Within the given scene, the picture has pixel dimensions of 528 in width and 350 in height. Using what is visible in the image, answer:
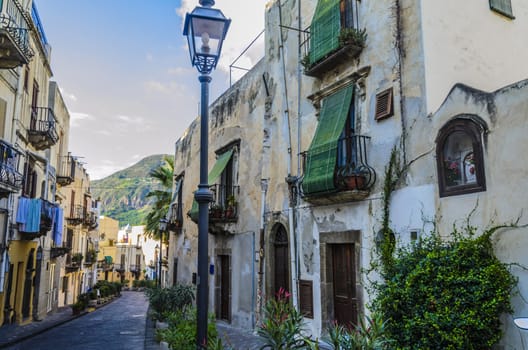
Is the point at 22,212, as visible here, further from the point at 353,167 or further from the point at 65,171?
the point at 353,167

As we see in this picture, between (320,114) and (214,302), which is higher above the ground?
(320,114)

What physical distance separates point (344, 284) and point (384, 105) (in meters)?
3.78

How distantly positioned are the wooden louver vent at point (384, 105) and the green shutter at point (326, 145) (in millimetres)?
849

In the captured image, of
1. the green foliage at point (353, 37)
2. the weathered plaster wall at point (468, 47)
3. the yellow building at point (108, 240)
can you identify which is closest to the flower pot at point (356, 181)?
the weathered plaster wall at point (468, 47)

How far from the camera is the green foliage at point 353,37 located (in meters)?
9.35

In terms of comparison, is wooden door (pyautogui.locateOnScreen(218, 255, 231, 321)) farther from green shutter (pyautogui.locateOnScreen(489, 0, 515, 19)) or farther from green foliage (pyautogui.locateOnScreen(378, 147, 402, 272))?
green shutter (pyautogui.locateOnScreen(489, 0, 515, 19))

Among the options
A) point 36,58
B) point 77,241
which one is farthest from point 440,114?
point 77,241

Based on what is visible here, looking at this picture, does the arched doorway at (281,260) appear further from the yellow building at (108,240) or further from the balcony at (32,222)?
the yellow building at (108,240)

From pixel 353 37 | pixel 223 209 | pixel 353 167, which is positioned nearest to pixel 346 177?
pixel 353 167

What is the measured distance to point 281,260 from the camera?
1234 cm

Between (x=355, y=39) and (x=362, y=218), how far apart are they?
11.8 ft

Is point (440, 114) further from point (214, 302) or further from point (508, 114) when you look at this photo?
point (214, 302)

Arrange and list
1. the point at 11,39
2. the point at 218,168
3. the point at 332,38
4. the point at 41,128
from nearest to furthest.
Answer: the point at 332,38 → the point at 11,39 → the point at 218,168 → the point at 41,128

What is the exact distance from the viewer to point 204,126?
18.9ft
